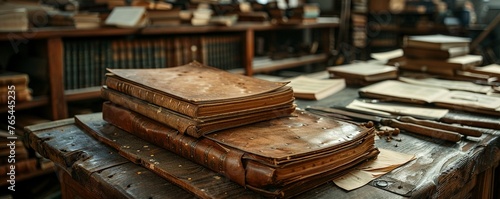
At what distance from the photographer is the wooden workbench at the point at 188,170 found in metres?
0.82

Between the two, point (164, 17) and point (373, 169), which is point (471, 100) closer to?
point (373, 169)

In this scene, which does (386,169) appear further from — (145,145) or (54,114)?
(54,114)

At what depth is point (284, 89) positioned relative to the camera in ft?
3.59

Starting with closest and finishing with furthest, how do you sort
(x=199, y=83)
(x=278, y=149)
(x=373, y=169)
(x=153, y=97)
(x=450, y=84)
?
(x=278, y=149) → (x=373, y=169) → (x=153, y=97) → (x=199, y=83) → (x=450, y=84)

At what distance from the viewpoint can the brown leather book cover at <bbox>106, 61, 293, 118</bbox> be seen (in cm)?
94

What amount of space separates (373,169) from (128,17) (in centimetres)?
210

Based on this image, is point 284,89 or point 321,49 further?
point 321,49

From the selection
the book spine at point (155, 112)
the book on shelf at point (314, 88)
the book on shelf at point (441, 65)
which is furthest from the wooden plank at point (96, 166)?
the book on shelf at point (441, 65)

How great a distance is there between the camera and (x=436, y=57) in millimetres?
2211

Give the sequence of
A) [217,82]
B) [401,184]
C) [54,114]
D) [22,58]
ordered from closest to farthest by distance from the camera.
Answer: [401,184] < [217,82] < [54,114] < [22,58]

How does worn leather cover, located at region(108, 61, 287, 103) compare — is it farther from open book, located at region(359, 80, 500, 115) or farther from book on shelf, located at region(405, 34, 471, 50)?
book on shelf, located at region(405, 34, 471, 50)

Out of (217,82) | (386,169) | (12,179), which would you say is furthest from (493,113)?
(12,179)

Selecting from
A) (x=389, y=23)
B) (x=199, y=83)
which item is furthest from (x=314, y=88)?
(x=389, y=23)

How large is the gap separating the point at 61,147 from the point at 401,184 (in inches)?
30.7
